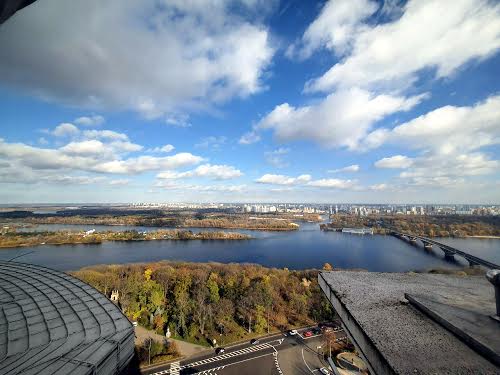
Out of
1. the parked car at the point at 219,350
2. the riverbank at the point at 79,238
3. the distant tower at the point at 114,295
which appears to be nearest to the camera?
the parked car at the point at 219,350

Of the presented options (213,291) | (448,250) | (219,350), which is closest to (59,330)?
(219,350)

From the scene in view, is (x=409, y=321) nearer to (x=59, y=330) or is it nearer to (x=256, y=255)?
(x=59, y=330)

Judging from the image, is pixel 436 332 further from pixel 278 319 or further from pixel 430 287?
pixel 278 319

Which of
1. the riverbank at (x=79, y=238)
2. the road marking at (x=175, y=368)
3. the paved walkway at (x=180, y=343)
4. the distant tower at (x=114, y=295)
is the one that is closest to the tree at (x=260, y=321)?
the paved walkway at (x=180, y=343)

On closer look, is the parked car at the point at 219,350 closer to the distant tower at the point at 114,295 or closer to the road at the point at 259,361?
the road at the point at 259,361

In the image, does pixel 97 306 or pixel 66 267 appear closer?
pixel 97 306

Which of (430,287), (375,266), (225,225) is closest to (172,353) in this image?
(430,287)
